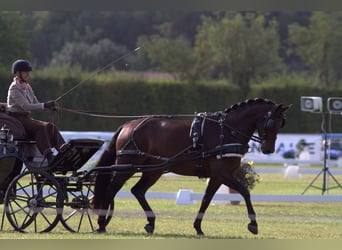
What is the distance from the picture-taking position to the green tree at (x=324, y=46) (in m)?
32.8

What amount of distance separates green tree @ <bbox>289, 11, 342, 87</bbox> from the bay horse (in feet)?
72.7

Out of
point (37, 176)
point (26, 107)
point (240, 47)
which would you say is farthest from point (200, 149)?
point (240, 47)

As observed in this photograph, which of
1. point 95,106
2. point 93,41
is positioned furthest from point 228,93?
point 93,41

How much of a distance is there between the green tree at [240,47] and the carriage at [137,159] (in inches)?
939

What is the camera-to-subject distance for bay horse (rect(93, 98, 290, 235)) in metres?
9.26

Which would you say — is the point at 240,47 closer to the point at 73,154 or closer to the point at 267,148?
the point at 267,148

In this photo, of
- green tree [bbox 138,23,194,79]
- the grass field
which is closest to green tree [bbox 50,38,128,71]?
green tree [bbox 138,23,194,79]

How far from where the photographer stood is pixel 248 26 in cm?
3819

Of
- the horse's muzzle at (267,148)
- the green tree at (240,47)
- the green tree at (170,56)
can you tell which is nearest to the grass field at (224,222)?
the horse's muzzle at (267,148)

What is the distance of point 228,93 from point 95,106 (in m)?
5.37

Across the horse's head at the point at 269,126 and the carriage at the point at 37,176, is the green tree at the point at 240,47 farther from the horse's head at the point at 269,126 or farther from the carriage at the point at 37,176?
the carriage at the point at 37,176

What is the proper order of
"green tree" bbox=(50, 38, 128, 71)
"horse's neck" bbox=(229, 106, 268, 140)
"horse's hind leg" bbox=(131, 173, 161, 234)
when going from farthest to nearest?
1. "green tree" bbox=(50, 38, 128, 71)
2. "horse's hind leg" bbox=(131, 173, 161, 234)
3. "horse's neck" bbox=(229, 106, 268, 140)

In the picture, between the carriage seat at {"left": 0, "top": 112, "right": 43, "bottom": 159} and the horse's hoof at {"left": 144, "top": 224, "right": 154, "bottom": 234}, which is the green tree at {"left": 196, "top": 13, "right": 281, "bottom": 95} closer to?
the horse's hoof at {"left": 144, "top": 224, "right": 154, "bottom": 234}

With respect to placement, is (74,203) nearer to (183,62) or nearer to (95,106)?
(95,106)
